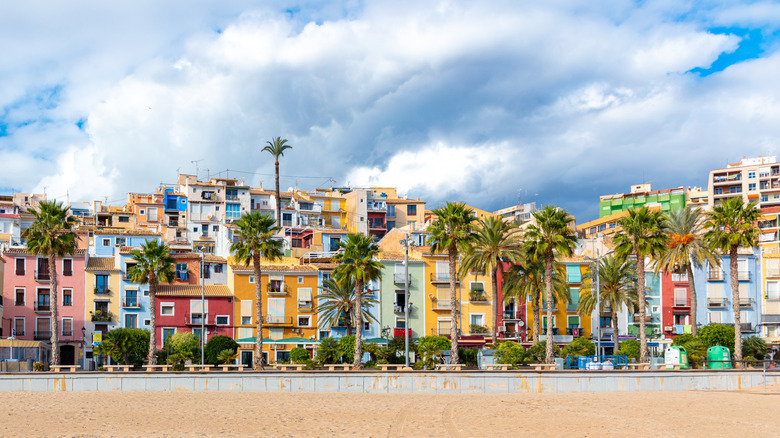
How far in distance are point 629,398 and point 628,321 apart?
4392 cm

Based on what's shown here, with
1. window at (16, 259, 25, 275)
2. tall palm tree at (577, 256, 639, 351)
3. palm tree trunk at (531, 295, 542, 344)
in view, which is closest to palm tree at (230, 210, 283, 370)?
palm tree trunk at (531, 295, 542, 344)

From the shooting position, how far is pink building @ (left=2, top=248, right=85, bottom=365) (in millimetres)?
72375

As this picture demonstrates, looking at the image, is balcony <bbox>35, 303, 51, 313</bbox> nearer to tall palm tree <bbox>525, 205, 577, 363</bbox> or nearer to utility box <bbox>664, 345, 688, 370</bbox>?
tall palm tree <bbox>525, 205, 577, 363</bbox>

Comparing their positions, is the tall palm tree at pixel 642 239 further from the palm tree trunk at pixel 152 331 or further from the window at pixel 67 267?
the window at pixel 67 267

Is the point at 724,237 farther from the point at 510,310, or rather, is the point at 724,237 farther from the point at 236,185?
the point at 236,185

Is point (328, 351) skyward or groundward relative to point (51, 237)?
groundward

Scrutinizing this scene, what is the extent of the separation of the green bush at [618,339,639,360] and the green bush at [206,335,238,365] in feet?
103

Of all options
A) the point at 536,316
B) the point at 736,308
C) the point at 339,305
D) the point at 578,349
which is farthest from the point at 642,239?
the point at 339,305

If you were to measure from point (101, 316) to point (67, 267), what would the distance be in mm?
A: 5495

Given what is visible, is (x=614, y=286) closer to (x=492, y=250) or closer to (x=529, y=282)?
(x=529, y=282)

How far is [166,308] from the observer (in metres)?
73.9

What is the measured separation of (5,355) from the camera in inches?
2200

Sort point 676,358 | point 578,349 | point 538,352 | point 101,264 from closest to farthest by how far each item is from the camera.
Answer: point 676,358 < point 538,352 < point 578,349 < point 101,264

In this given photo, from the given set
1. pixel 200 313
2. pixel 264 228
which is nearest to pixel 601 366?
pixel 264 228
